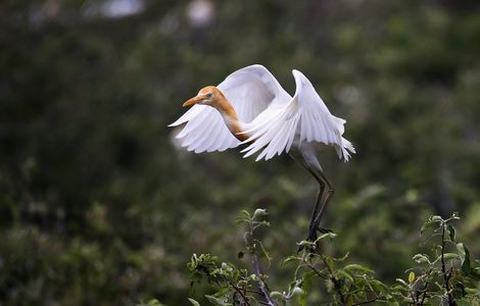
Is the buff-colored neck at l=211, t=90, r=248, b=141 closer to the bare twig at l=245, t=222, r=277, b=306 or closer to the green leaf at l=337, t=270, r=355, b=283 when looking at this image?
the bare twig at l=245, t=222, r=277, b=306

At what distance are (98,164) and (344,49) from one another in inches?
244

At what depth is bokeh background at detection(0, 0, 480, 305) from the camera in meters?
5.50

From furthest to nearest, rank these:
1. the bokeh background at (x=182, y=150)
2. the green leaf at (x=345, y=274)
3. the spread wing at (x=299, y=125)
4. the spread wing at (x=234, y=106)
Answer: the bokeh background at (x=182, y=150), the spread wing at (x=234, y=106), the spread wing at (x=299, y=125), the green leaf at (x=345, y=274)

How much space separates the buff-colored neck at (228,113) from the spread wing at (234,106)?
0.16 m

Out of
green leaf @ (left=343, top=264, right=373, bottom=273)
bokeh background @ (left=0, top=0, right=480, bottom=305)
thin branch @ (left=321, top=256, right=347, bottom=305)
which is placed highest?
bokeh background @ (left=0, top=0, right=480, bottom=305)

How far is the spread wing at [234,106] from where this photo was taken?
148 inches

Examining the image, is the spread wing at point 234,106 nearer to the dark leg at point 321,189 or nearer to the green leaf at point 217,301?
the dark leg at point 321,189

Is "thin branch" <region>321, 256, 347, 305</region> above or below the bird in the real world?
below

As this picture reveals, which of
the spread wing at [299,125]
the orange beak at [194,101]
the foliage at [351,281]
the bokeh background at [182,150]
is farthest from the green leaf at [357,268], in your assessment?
the orange beak at [194,101]

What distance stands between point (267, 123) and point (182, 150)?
5959mm

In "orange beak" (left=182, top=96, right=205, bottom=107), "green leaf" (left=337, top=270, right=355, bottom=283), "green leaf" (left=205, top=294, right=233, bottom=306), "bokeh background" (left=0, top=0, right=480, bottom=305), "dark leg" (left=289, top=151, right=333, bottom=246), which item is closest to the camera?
"green leaf" (left=337, top=270, right=355, bottom=283)

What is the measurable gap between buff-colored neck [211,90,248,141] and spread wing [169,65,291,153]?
0.16 m

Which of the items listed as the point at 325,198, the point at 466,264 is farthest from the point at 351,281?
the point at 325,198

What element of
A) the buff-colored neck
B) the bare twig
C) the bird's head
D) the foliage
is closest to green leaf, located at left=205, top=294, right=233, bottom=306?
the foliage
